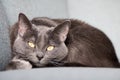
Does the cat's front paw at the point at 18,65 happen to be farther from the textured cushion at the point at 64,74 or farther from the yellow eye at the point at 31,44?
the textured cushion at the point at 64,74

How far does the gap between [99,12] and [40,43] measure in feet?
2.28

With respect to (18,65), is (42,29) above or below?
above

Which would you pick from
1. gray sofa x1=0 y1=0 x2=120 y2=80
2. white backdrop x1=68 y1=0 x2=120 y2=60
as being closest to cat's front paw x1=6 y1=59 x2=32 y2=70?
gray sofa x1=0 y1=0 x2=120 y2=80

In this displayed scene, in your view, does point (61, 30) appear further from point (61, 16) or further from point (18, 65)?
point (61, 16)

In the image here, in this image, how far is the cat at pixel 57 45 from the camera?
4.88 feet

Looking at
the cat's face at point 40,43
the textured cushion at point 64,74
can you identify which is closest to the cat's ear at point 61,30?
the cat's face at point 40,43

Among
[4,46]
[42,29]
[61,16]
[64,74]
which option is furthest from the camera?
[61,16]

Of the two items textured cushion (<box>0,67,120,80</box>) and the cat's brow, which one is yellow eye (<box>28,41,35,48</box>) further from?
textured cushion (<box>0,67,120,80</box>)

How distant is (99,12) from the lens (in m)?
2.07

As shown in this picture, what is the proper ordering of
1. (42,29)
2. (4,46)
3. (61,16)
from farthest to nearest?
(61,16)
(42,29)
(4,46)

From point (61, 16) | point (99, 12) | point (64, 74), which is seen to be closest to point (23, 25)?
point (64, 74)

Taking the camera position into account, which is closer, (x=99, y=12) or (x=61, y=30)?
(x=61, y=30)

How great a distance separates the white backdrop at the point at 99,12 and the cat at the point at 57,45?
0.30 meters

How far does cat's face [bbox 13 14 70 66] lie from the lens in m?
1.47
